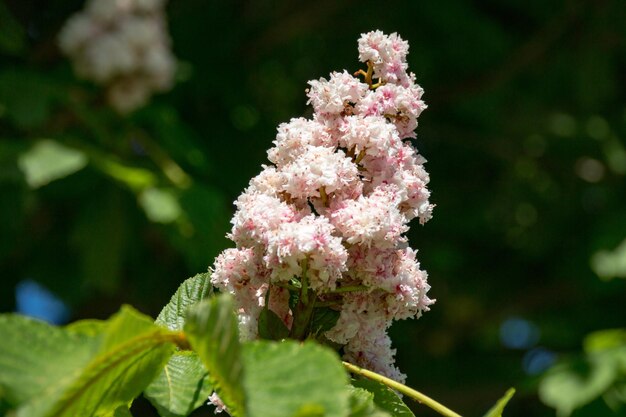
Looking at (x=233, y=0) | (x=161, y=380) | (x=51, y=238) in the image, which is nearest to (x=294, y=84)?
(x=233, y=0)

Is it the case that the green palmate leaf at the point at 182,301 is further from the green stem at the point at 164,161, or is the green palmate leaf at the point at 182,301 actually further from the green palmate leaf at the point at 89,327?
the green stem at the point at 164,161

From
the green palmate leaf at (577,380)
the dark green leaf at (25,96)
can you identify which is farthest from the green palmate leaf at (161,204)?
the green palmate leaf at (577,380)

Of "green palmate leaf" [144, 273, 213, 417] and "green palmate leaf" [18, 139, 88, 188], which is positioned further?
"green palmate leaf" [18, 139, 88, 188]

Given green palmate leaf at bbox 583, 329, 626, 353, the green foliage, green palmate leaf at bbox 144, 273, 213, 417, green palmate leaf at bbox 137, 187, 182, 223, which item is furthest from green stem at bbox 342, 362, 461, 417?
green palmate leaf at bbox 137, 187, 182, 223

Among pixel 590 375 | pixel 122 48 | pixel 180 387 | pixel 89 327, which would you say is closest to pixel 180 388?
pixel 180 387

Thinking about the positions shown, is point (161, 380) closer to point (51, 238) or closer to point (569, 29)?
point (51, 238)

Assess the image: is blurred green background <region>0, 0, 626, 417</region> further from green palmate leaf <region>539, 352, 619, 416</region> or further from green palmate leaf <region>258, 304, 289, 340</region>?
green palmate leaf <region>258, 304, 289, 340</region>
